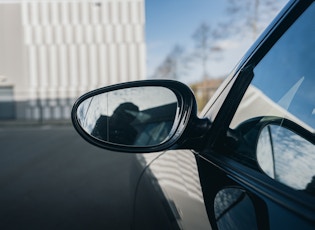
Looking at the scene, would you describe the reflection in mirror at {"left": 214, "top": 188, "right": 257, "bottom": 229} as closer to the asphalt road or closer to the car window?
the car window

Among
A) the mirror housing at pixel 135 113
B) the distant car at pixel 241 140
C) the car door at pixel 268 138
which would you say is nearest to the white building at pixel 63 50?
the mirror housing at pixel 135 113

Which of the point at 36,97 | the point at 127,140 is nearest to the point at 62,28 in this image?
the point at 36,97

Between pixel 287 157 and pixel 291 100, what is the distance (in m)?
0.18

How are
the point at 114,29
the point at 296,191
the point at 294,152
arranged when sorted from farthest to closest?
the point at 114,29
the point at 294,152
the point at 296,191

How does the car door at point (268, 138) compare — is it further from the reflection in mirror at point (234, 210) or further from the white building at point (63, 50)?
the white building at point (63, 50)

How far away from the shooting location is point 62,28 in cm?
2156

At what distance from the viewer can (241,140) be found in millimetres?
1097

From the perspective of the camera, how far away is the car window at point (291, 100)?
0.81 metres

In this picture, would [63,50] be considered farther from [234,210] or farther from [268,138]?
[234,210]

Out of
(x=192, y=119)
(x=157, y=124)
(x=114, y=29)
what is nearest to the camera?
(x=192, y=119)

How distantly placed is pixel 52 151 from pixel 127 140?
729 cm

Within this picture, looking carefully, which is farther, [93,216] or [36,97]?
[36,97]

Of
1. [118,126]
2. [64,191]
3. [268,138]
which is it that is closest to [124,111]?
[118,126]

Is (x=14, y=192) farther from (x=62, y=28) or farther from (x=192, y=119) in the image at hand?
(x=62, y=28)
